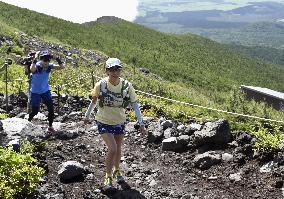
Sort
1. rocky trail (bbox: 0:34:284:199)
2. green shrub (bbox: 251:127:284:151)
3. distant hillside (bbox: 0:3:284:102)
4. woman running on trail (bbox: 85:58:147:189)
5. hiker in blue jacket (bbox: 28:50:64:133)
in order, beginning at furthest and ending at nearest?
1. distant hillside (bbox: 0:3:284:102)
2. hiker in blue jacket (bbox: 28:50:64:133)
3. green shrub (bbox: 251:127:284:151)
4. rocky trail (bbox: 0:34:284:199)
5. woman running on trail (bbox: 85:58:147:189)

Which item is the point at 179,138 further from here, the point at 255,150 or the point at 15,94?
the point at 15,94

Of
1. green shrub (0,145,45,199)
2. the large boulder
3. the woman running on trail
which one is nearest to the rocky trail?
the large boulder

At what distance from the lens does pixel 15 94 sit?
1792 cm

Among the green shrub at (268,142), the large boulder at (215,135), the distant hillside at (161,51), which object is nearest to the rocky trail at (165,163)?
the large boulder at (215,135)

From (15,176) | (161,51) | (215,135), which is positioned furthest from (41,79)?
(161,51)

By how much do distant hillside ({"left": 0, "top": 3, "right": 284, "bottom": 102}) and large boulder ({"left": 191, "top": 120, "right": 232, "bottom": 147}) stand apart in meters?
65.2

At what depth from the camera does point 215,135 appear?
35.6 ft

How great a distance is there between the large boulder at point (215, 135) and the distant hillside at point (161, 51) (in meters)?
65.2

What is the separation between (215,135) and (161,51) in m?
116

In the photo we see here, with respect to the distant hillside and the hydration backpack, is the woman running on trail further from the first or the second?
the distant hillside

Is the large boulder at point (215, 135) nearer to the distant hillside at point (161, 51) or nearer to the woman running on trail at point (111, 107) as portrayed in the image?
the woman running on trail at point (111, 107)

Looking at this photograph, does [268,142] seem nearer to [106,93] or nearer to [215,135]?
[215,135]

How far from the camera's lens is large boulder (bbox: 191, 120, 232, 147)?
35.6ft

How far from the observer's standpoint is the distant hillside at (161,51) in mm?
93769
